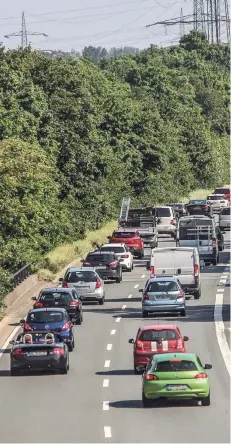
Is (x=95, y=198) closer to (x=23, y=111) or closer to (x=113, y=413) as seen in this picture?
(x=23, y=111)

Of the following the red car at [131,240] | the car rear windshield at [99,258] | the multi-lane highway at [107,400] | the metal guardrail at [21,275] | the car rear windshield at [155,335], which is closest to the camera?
the multi-lane highway at [107,400]

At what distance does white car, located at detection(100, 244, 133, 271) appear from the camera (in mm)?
66438

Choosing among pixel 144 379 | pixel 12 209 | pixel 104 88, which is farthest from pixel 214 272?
pixel 104 88

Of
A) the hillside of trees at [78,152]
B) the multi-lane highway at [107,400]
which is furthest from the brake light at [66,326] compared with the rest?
the hillside of trees at [78,152]

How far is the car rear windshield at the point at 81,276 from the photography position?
54.2 metres

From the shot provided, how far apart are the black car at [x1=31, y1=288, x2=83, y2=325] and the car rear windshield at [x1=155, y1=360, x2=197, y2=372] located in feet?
56.7

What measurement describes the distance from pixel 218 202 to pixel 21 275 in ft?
170

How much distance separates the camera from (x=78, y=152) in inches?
3273

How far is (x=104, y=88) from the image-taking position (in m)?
117

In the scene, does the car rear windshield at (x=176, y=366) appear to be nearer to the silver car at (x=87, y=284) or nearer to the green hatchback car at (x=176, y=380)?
the green hatchback car at (x=176, y=380)

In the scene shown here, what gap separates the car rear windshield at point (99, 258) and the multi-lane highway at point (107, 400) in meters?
11.5

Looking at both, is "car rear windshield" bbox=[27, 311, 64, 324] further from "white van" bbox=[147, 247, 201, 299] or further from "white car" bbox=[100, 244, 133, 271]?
"white car" bbox=[100, 244, 133, 271]

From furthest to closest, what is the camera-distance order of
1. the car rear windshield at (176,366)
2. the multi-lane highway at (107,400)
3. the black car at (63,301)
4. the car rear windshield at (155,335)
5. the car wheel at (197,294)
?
the car wheel at (197,294) < the black car at (63,301) < the car rear windshield at (155,335) < the car rear windshield at (176,366) < the multi-lane highway at (107,400)

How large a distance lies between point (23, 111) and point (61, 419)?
4643cm
